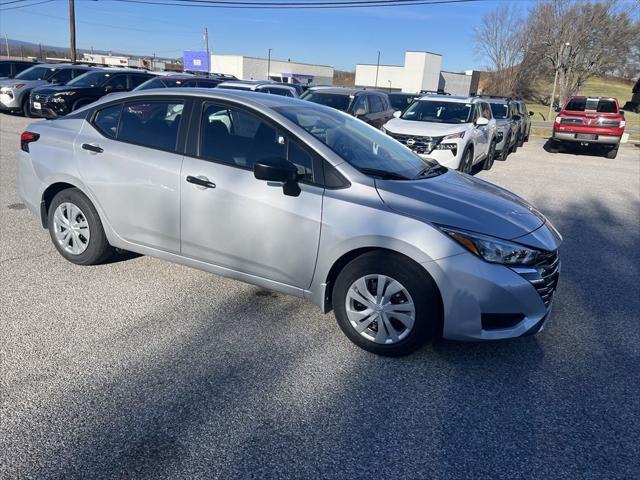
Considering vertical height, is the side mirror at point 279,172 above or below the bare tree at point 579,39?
below

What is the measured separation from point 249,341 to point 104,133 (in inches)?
91.6

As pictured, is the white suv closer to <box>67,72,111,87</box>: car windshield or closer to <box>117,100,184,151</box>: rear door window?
<box>117,100,184,151</box>: rear door window

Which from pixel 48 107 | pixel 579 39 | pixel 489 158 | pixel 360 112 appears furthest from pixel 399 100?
pixel 579 39

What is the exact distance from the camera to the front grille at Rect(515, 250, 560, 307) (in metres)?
3.37

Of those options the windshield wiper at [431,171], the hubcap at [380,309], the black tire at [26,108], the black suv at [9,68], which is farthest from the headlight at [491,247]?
the black suv at [9,68]

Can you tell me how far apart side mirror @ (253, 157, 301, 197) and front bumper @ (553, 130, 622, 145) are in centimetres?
1586

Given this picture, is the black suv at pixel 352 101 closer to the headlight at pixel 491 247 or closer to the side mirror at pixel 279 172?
the side mirror at pixel 279 172

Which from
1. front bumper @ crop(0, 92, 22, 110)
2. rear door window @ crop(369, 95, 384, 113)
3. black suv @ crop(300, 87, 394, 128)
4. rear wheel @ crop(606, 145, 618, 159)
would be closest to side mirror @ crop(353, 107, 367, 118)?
black suv @ crop(300, 87, 394, 128)

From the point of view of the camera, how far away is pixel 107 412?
9.41ft

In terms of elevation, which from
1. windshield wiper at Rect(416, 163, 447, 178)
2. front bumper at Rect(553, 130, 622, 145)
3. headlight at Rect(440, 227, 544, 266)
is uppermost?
windshield wiper at Rect(416, 163, 447, 178)

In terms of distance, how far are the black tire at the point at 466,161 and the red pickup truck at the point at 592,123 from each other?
26.4 ft

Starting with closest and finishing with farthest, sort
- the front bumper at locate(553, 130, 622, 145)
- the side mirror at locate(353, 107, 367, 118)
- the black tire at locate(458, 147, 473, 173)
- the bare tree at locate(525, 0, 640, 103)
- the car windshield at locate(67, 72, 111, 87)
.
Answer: the black tire at locate(458, 147, 473, 173) < the side mirror at locate(353, 107, 367, 118) < the front bumper at locate(553, 130, 622, 145) < the car windshield at locate(67, 72, 111, 87) < the bare tree at locate(525, 0, 640, 103)

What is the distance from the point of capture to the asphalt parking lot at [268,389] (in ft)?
8.52

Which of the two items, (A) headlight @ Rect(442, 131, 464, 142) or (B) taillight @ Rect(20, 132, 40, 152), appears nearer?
(B) taillight @ Rect(20, 132, 40, 152)
